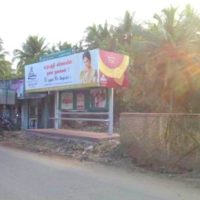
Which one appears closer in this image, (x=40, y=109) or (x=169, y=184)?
(x=169, y=184)

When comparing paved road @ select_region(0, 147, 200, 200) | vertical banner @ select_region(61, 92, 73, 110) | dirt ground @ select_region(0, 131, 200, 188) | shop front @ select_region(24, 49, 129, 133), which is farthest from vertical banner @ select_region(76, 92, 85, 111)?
paved road @ select_region(0, 147, 200, 200)

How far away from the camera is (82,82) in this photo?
21609 millimetres

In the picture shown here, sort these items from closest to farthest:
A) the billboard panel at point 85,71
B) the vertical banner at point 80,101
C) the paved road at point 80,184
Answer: the paved road at point 80,184
the billboard panel at point 85,71
the vertical banner at point 80,101

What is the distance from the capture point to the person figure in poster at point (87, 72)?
67.8 ft

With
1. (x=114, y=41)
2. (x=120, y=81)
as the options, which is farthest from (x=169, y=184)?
(x=114, y=41)

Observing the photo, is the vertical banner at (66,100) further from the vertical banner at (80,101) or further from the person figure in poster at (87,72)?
the person figure in poster at (87,72)

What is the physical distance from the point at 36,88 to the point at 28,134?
2693 mm

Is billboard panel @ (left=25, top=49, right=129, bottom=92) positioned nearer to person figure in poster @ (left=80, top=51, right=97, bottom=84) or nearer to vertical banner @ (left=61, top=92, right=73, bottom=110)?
person figure in poster @ (left=80, top=51, right=97, bottom=84)

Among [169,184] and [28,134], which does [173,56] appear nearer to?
[28,134]

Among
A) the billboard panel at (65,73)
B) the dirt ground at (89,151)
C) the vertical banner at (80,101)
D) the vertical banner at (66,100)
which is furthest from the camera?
the vertical banner at (66,100)

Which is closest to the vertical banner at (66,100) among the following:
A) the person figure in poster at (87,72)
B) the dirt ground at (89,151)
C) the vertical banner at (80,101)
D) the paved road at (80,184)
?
the vertical banner at (80,101)

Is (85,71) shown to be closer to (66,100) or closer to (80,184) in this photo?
(66,100)

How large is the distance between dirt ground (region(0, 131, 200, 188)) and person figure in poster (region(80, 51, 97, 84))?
269 cm

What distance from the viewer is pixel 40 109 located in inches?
1336
